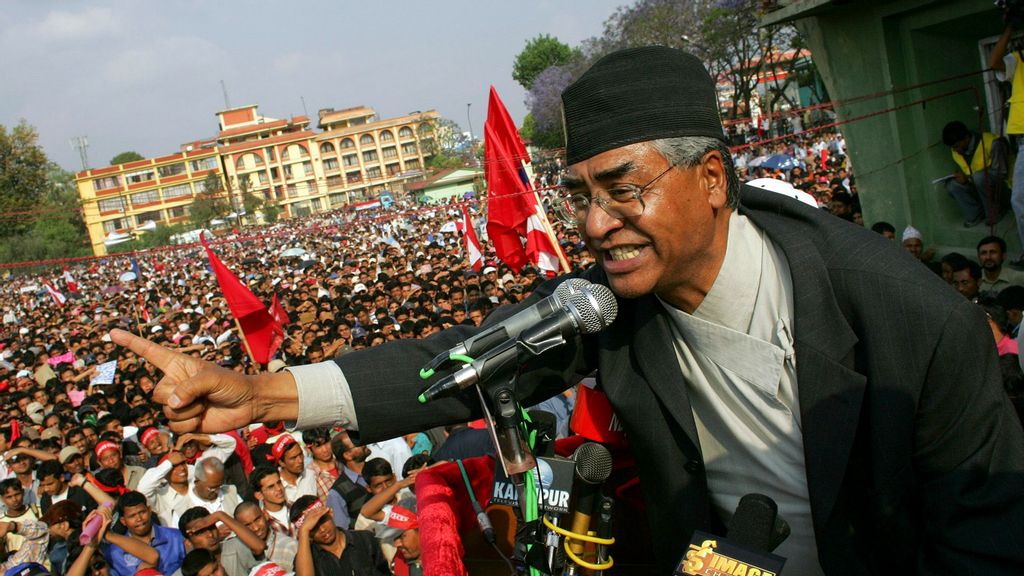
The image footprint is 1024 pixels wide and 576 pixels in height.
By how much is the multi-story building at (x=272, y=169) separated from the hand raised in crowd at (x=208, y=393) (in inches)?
2657

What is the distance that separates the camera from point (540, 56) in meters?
72.8

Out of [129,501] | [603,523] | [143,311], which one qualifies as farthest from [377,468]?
[143,311]

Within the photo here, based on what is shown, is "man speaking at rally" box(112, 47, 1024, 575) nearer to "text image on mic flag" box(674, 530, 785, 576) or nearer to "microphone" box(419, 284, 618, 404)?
"microphone" box(419, 284, 618, 404)

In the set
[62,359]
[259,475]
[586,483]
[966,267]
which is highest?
[586,483]

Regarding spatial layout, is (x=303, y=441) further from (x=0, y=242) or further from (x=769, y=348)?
(x=0, y=242)

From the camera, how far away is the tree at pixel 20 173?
44.6 metres

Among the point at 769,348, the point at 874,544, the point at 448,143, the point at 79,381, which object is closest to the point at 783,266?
the point at 769,348

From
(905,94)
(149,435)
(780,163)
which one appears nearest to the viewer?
(149,435)

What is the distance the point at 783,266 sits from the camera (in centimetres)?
192

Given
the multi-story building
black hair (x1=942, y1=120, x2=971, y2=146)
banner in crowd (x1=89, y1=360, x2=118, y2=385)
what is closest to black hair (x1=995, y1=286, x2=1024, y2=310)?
black hair (x1=942, y1=120, x2=971, y2=146)

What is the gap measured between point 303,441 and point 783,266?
5.59 m

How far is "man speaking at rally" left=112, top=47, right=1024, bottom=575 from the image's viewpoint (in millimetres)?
1599

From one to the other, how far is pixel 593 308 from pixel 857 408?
0.58 meters

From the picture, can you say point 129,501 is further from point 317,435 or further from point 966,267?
point 966,267
